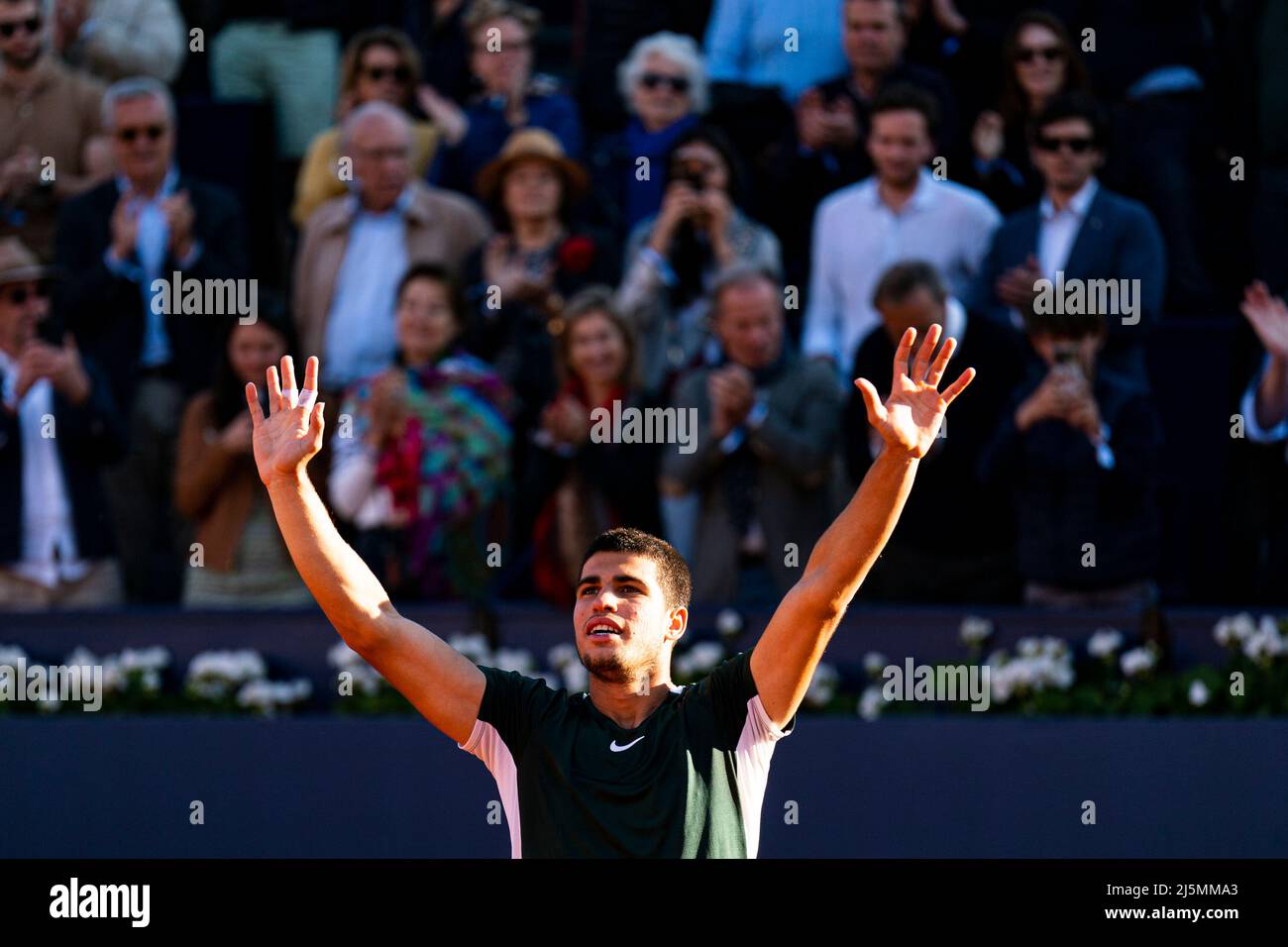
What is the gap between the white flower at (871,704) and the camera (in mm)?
8953

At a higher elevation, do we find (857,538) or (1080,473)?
Result: (1080,473)

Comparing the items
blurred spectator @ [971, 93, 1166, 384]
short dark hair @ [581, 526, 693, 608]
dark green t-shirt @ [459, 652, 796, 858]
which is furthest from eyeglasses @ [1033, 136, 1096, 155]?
dark green t-shirt @ [459, 652, 796, 858]

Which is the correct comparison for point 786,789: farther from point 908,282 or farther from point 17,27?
point 17,27

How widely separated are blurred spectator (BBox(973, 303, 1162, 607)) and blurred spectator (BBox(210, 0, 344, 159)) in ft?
12.8

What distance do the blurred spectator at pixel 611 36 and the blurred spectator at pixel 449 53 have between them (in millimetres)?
537

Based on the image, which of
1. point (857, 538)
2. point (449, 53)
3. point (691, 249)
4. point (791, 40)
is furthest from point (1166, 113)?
point (857, 538)

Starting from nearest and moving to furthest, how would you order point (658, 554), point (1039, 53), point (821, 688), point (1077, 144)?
point (658, 554) < point (821, 688) < point (1077, 144) < point (1039, 53)

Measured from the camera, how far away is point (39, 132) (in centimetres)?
1095

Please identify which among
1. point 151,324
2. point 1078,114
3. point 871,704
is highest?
point 1078,114

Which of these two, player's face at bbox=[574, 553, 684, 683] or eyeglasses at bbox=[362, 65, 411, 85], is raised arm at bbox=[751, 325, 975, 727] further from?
eyeglasses at bbox=[362, 65, 411, 85]

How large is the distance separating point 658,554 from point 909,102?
508 cm

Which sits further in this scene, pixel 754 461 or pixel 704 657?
pixel 754 461
